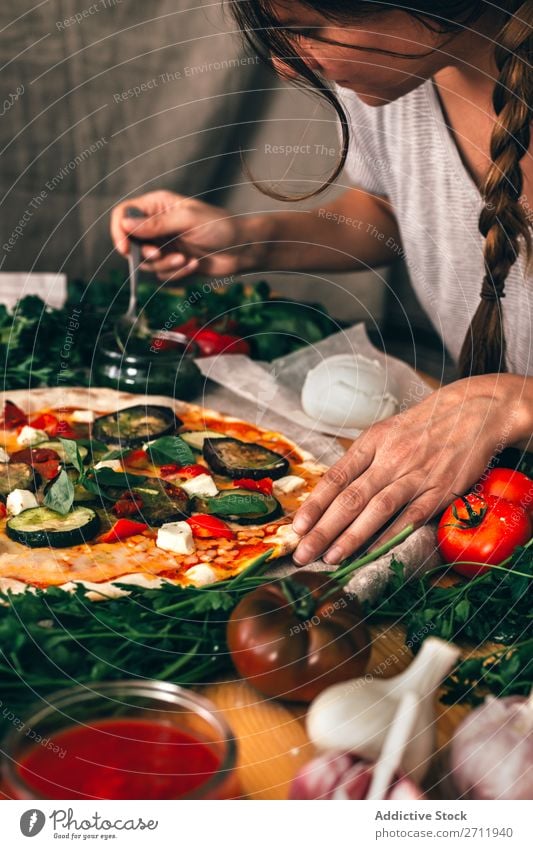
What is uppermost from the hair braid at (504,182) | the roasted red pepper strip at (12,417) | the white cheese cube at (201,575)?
the hair braid at (504,182)

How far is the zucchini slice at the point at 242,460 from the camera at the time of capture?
1.32 meters

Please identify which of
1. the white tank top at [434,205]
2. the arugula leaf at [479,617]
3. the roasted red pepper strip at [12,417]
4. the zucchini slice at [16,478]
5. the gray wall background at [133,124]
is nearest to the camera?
the arugula leaf at [479,617]

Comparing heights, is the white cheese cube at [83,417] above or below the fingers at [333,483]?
below

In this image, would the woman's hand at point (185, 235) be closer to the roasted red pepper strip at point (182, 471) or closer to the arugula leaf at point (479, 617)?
the roasted red pepper strip at point (182, 471)

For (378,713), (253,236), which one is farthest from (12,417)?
(378,713)

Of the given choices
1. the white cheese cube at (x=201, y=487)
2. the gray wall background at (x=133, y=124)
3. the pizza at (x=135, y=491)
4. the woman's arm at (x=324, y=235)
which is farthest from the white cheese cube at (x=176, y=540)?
the gray wall background at (x=133, y=124)

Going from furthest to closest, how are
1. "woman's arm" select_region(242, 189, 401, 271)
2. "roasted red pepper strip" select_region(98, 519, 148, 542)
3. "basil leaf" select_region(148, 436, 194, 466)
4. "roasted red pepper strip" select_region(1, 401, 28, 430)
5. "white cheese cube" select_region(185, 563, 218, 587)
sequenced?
"woman's arm" select_region(242, 189, 401, 271) < "roasted red pepper strip" select_region(1, 401, 28, 430) < "basil leaf" select_region(148, 436, 194, 466) < "roasted red pepper strip" select_region(98, 519, 148, 542) < "white cheese cube" select_region(185, 563, 218, 587)

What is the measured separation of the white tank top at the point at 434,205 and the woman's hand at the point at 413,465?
440 millimetres

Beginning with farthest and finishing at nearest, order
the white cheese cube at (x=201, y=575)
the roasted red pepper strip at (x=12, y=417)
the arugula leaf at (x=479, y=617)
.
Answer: the roasted red pepper strip at (x=12, y=417) < the white cheese cube at (x=201, y=575) < the arugula leaf at (x=479, y=617)

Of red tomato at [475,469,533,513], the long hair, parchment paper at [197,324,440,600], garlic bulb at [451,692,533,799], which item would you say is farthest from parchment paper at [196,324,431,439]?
garlic bulb at [451,692,533,799]

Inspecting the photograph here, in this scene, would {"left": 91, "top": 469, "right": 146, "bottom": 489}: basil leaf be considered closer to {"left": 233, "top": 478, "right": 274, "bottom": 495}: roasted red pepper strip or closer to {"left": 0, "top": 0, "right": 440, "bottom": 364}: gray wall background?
{"left": 233, "top": 478, "right": 274, "bottom": 495}: roasted red pepper strip

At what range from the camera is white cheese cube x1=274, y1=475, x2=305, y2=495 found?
1.30m

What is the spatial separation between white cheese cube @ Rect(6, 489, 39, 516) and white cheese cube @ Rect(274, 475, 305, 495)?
35 centimetres

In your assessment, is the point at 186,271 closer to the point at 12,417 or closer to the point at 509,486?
the point at 12,417
